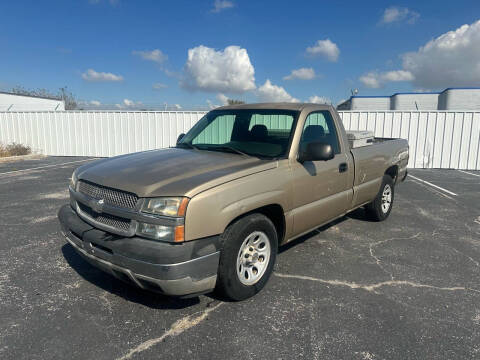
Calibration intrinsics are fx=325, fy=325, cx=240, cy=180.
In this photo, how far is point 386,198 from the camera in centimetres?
575

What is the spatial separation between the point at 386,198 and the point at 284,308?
3.59 metres

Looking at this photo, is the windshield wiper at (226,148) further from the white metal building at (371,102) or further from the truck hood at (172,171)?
the white metal building at (371,102)

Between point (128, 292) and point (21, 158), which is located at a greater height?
point (21, 158)

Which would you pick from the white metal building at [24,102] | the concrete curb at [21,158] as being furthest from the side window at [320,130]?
the white metal building at [24,102]

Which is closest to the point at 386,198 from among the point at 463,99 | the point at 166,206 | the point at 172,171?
the point at 172,171

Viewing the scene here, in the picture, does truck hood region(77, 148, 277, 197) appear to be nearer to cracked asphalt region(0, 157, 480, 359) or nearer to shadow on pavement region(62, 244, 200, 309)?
shadow on pavement region(62, 244, 200, 309)

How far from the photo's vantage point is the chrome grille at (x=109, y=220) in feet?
8.73

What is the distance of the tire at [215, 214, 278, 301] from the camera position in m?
2.77

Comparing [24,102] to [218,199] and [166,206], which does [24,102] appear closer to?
[166,206]

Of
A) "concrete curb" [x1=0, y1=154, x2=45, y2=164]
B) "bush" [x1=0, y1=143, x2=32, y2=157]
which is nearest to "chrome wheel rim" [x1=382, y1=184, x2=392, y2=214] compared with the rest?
"concrete curb" [x1=0, y1=154, x2=45, y2=164]

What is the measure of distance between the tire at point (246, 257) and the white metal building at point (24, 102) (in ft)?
Answer: 82.1

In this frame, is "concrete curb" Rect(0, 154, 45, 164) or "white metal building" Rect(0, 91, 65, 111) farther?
"white metal building" Rect(0, 91, 65, 111)

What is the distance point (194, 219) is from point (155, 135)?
1430cm

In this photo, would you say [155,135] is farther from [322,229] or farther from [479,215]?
[479,215]
